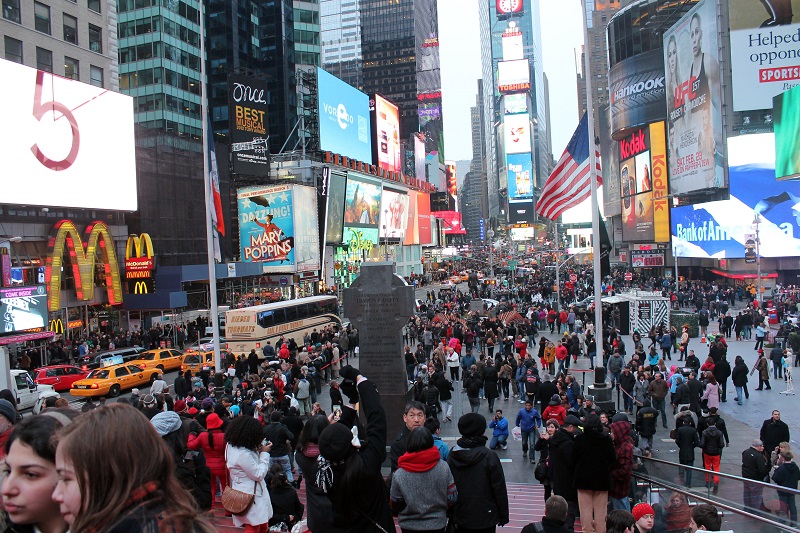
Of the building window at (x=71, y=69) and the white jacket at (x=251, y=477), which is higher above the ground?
the building window at (x=71, y=69)

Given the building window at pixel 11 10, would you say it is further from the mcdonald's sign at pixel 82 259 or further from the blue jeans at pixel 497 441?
the blue jeans at pixel 497 441

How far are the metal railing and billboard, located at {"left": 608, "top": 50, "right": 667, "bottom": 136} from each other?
6803cm

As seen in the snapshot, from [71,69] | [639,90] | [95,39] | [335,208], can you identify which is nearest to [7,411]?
[71,69]

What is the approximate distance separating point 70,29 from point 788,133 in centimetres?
4297

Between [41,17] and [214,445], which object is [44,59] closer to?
[41,17]

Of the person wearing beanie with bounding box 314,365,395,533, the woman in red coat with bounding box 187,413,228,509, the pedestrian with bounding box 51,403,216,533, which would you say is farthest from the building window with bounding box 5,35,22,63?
the pedestrian with bounding box 51,403,216,533

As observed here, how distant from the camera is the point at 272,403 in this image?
44.0ft

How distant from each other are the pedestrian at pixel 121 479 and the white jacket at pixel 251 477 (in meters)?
3.76

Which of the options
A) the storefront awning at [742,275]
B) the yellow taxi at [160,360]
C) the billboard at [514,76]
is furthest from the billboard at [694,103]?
the billboard at [514,76]

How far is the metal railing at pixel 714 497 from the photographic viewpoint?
6.52 metres

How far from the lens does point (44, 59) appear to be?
1417 inches

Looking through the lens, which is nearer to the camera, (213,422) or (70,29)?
(213,422)

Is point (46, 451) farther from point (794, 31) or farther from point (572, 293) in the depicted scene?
point (794, 31)

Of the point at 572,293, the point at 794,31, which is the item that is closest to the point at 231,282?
the point at 572,293
